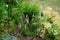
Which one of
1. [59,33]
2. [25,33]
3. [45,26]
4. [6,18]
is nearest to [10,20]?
[6,18]

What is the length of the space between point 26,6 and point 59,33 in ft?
3.29

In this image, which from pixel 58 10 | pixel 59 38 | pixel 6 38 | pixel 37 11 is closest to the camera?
pixel 6 38

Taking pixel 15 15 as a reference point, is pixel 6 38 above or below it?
below

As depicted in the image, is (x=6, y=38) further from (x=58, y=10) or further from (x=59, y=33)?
(x=58, y=10)

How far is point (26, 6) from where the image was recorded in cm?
508

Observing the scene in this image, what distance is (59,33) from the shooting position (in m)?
4.69

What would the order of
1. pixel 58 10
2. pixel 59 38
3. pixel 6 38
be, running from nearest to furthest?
pixel 6 38 < pixel 59 38 < pixel 58 10

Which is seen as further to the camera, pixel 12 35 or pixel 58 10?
pixel 58 10

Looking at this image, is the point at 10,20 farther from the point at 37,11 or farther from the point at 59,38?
the point at 59,38

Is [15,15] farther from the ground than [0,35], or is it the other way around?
[15,15]

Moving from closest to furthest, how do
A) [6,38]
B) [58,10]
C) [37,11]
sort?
[6,38], [37,11], [58,10]

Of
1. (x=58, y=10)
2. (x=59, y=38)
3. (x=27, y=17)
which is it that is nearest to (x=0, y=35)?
(x=27, y=17)

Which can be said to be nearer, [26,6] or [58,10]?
[26,6]

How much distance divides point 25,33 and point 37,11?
58 cm
